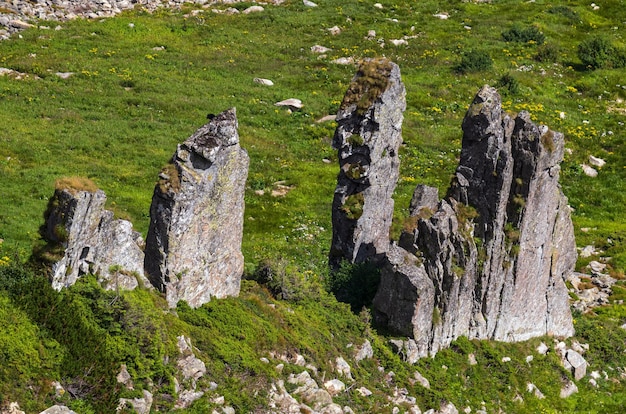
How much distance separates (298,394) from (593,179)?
134ft

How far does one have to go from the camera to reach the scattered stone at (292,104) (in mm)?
66875

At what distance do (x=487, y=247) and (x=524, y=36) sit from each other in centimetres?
5241

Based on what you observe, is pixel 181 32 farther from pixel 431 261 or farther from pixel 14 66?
pixel 431 261

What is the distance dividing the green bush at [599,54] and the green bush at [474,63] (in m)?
8.98

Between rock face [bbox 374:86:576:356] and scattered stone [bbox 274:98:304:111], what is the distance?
93.4ft

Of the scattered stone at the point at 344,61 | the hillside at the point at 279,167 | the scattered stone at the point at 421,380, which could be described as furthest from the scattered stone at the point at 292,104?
the scattered stone at the point at 421,380

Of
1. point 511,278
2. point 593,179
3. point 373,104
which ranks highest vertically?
point 373,104

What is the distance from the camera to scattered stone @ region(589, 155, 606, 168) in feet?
209

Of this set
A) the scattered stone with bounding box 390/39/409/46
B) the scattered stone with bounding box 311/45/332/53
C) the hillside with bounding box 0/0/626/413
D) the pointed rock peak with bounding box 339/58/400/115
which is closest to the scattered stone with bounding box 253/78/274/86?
the hillside with bounding box 0/0/626/413

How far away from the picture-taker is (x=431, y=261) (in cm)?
3409

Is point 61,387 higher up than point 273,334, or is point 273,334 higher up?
point 61,387

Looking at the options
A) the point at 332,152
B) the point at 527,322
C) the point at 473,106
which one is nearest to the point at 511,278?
the point at 527,322

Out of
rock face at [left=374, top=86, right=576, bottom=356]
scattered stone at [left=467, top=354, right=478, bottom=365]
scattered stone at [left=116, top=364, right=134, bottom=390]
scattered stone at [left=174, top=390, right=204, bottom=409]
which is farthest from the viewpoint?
scattered stone at [left=467, top=354, right=478, bottom=365]

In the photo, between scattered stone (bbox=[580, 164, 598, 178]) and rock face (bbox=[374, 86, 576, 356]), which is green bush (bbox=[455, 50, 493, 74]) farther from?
rock face (bbox=[374, 86, 576, 356])
